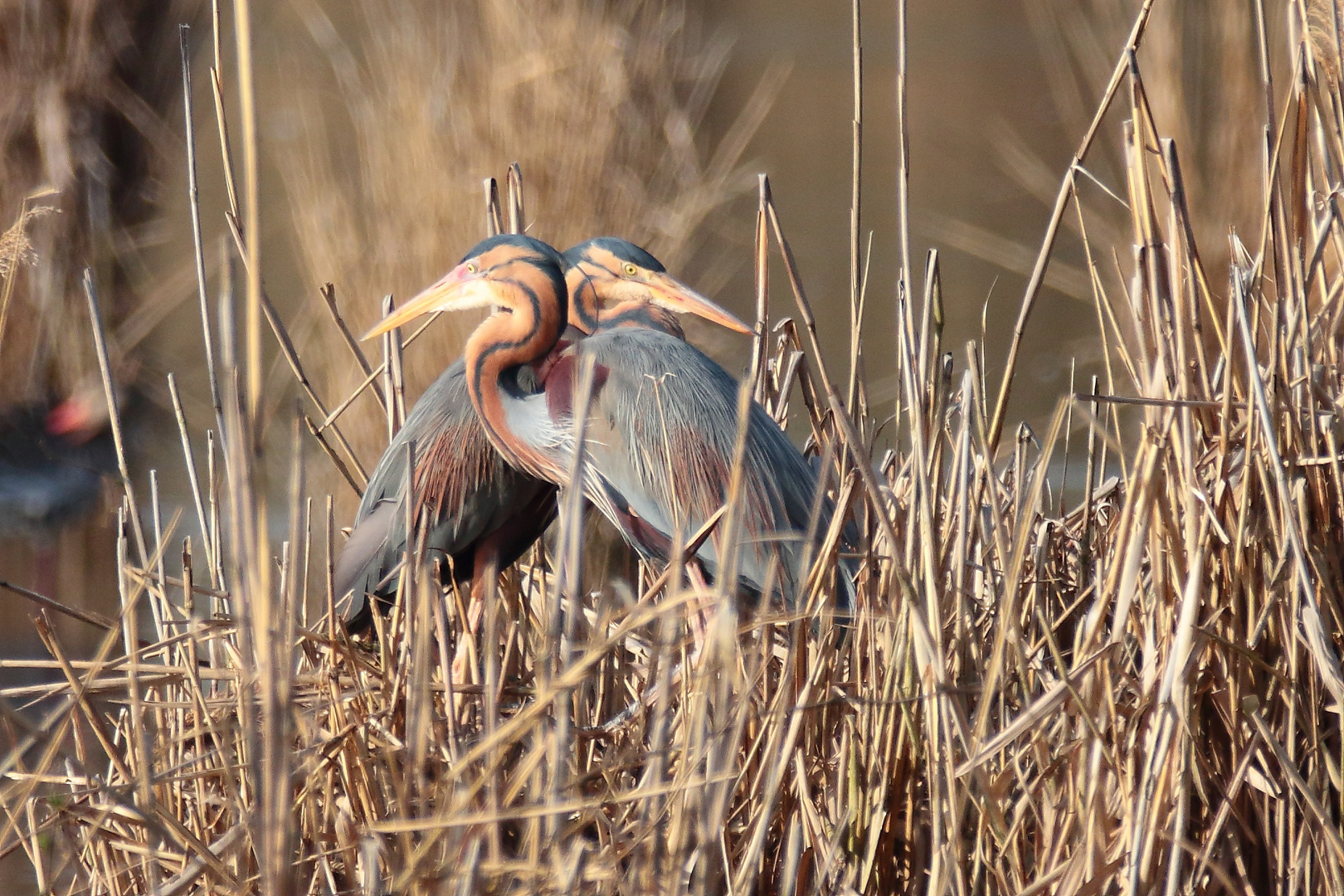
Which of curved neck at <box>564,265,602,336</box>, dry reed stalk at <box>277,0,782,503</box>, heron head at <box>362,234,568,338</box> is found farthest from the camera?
dry reed stalk at <box>277,0,782,503</box>

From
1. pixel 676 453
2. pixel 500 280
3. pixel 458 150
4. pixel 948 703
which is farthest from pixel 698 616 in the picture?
pixel 458 150

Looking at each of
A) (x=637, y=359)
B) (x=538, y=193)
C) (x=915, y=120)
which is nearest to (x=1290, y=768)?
(x=637, y=359)

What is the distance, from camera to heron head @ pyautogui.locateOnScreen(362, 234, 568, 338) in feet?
5.60

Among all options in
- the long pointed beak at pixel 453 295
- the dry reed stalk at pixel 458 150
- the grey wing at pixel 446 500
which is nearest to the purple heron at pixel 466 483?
the grey wing at pixel 446 500

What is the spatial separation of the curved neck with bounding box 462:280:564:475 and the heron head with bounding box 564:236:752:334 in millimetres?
212

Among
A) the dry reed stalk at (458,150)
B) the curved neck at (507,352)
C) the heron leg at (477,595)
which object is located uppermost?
the dry reed stalk at (458,150)

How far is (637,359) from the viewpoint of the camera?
5.53 ft

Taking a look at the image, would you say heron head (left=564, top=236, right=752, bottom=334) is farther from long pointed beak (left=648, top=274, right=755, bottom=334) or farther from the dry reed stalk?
the dry reed stalk

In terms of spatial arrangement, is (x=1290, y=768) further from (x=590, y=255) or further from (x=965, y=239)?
(x=965, y=239)

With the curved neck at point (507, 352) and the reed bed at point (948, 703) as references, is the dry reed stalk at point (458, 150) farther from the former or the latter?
the reed bed at point (948, 703)

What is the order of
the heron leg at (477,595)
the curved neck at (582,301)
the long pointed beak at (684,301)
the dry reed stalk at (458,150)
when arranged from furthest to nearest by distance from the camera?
the dry reed stalk at (458,150) < the curved neck at (582,301) < the long pointed beak at (684,301) < the heron leg at (477,595)

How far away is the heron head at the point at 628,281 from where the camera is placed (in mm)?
1933

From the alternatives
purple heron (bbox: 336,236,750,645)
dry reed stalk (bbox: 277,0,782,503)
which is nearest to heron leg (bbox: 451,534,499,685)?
purple heron (bbox: 336,236,750,645)

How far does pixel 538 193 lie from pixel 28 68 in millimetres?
1724
